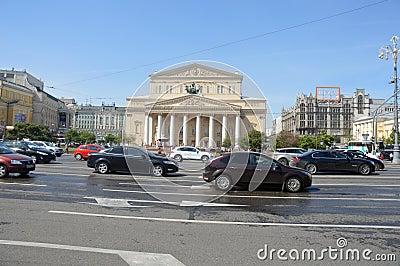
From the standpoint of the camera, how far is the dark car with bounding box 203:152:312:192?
37.2ft

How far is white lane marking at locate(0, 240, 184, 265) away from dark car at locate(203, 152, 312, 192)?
651cm

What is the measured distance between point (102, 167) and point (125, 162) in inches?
54.0

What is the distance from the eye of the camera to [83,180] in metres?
13.9

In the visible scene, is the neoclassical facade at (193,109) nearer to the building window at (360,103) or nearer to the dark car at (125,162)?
the dark car at (125,162)

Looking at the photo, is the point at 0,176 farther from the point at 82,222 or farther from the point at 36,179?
the point at 82,222

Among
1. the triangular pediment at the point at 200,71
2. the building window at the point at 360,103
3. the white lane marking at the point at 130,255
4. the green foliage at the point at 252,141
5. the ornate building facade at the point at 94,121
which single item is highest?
the building window at the point at 360,103

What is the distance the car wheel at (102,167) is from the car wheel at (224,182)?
290 inches

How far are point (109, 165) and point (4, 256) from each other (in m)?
11.7

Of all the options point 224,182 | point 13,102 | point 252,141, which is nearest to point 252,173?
point 224,182

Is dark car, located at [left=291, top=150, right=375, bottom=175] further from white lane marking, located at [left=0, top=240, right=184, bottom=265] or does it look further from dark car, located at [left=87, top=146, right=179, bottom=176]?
white lane marking, located at [left=0, top=240, right=184, bottom=265]

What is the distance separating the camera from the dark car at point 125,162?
14.5 m

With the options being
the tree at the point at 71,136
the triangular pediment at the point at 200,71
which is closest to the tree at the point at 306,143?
the tree at the point at 71,136

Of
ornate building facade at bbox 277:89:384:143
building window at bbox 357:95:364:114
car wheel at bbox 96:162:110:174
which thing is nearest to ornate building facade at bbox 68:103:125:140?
ornate building facade at bbox 277:89:384:143

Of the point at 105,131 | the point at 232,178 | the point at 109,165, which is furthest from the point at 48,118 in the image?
the point at 232,178
